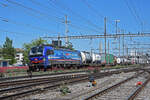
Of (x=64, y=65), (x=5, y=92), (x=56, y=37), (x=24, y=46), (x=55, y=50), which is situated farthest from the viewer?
(x=24, y=46)

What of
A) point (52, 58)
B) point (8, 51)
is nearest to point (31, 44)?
point (8, 51)

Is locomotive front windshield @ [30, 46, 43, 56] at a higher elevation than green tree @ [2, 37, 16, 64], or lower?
lower

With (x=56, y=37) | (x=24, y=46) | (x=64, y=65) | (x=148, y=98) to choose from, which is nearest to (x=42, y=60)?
(x=64, y=65)

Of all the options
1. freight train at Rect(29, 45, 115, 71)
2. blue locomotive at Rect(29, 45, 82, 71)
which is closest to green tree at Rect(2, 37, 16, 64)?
freight train at Rect(29, 45, 115, 71)

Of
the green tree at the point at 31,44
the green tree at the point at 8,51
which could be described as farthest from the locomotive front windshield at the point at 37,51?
the green tree at the point at 8,51

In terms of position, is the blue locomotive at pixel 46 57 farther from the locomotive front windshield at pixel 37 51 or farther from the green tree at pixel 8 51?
the green tree at pixel 8 51

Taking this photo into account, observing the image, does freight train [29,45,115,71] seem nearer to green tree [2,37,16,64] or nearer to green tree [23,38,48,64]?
green tree [23,38,48,64]


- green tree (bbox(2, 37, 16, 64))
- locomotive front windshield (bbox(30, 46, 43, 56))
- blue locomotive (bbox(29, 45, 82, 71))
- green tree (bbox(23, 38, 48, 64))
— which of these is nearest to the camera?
blue locomotive (bbox(29, 45, 82, 71))

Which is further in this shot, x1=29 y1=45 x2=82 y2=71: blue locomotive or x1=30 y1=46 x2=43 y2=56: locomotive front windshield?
x1=30 y1=46 x2=43 y2=56: locomotive front windshield

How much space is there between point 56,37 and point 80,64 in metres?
7.46

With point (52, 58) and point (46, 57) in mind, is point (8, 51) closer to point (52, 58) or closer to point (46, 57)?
point (52, 58)

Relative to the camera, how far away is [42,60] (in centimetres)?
2761

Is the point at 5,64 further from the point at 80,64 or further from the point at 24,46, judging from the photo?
the point at 24,46

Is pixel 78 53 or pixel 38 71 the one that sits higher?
pixel 78 53
